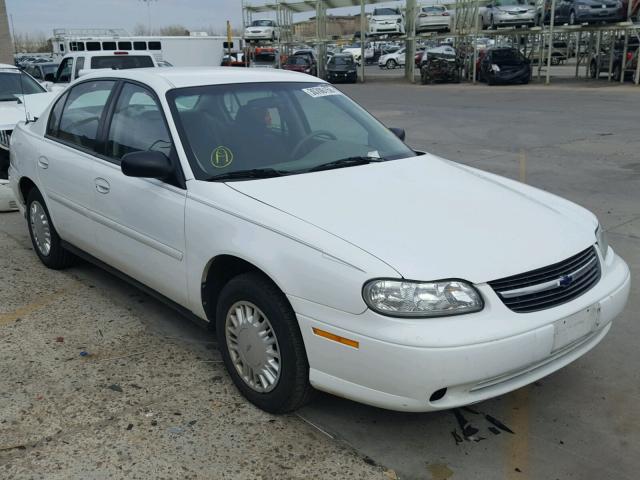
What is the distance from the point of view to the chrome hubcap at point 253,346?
122 inches

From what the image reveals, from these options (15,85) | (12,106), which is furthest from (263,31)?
(12,106)

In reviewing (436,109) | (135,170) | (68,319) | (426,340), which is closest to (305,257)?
(426,340)

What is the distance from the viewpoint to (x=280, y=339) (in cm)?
296

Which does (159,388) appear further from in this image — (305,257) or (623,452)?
(623,452)

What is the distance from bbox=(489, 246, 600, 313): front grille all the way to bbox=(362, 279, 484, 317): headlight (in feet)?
0.70

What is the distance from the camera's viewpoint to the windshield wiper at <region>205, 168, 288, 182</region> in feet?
11.3

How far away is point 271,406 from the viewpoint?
3.17 metres

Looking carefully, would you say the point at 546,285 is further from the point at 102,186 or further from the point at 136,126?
the point at 102,186

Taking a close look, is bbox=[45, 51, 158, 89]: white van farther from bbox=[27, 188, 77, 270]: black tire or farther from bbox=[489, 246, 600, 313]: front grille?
bbox=[489, 246, 600, 313]: front grille

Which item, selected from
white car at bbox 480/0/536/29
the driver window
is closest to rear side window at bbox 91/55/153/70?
the driver window

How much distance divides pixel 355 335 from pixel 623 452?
4.50ft

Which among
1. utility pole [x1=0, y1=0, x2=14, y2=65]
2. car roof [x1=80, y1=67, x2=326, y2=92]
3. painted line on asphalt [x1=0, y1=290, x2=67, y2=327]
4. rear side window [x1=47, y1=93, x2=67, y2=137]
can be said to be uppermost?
utility pole [x1=0, y1=0, x2=14, y2=65]

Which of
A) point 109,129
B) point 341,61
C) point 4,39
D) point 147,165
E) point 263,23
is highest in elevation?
point 263,23

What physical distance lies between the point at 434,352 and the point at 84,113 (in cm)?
330
